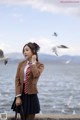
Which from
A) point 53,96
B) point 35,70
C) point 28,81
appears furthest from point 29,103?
point 53,96

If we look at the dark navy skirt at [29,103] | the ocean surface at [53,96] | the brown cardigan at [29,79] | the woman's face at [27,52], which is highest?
the woman's face at [27,52]

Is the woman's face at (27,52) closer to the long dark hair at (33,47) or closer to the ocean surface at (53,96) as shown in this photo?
the long dark hair at (33,47)

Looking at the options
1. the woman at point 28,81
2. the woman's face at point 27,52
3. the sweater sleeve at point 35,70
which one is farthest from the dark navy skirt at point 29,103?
the woman's face at point 27,52

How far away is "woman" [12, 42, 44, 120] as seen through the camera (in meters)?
6.08

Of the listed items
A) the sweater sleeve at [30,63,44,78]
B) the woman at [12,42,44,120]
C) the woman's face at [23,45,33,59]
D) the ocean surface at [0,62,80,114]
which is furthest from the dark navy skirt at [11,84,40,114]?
the ocean surface at [0,62,80,114]

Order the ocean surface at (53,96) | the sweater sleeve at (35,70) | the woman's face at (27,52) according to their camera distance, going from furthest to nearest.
Answer: the ocean surface at (53,96)
the woman's face at (27,52)
the sweater sleeve at (35,70)

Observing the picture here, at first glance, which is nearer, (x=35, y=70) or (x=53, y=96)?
(x=35, y=70)

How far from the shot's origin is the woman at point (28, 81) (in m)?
6.08

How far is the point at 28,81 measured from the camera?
6.12 m

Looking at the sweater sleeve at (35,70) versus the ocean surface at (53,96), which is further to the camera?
the ocean surface at (53,96)

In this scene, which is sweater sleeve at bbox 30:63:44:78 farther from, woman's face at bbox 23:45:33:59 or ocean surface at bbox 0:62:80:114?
ocean surface at bbox 0:62:80:114

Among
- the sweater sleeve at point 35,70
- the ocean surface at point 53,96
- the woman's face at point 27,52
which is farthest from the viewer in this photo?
the ocean surface at point 53,96

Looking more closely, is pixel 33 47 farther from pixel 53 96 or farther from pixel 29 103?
pixel 53 96

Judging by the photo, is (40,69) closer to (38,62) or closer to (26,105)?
(38,62)
